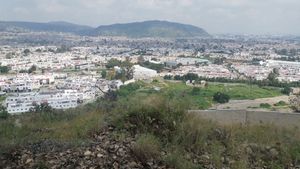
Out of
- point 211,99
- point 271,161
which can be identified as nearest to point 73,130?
point 271,161

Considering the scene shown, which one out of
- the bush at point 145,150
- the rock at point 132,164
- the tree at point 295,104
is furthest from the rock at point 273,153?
the tree at point 295,104

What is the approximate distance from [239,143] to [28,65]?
40294 mm

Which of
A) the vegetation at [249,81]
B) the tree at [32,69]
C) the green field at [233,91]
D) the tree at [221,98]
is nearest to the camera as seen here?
the tree at [221,98]

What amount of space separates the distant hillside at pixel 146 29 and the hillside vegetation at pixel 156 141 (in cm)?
11507

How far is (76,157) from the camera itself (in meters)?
3.80

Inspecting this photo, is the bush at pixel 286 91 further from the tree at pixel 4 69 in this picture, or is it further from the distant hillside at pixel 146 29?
the distant hillside at pixel 146 29

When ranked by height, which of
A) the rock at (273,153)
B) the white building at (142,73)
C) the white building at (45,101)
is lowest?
the white building at (142,73)

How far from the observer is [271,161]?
445 cm

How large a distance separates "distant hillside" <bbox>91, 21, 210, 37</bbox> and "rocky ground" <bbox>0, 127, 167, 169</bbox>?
4568 inches

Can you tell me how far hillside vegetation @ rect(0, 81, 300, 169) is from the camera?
3807 mm

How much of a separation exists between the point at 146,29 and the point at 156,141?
12664cm

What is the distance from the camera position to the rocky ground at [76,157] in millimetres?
3652

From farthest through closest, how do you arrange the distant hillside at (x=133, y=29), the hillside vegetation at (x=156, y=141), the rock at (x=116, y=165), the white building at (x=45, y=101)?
the distant hillside at (x=133, y=29), the white building at (x=45, y=101), the hillside vegetation at (x=156, y=141), the rock at (x=116, y=165)

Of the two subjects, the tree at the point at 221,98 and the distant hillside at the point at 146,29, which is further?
the distant hillside at the point at 146,29
